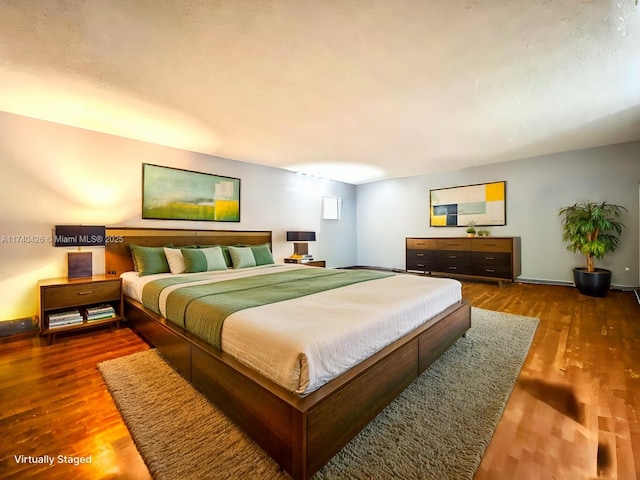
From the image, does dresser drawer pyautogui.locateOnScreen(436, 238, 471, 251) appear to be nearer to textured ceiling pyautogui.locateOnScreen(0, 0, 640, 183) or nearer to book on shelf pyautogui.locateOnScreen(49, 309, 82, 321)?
textured ceiling pyautogui.locateOnScreen(0, 0, 640, 183)

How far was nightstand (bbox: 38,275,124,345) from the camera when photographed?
2.80 meters

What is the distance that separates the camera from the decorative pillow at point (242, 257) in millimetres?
4090

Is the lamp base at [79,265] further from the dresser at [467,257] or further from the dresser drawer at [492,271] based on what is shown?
the dresser drawer at [492,271]

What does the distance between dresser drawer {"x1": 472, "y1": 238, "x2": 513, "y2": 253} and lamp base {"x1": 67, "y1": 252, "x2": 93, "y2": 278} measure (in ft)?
19.9

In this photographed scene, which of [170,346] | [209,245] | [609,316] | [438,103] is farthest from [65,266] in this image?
[609,316]

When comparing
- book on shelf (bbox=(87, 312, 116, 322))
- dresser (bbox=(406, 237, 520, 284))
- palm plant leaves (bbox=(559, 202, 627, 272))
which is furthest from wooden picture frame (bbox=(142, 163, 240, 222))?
palm plant leaves (bbox=(559, 202, 627, 272))

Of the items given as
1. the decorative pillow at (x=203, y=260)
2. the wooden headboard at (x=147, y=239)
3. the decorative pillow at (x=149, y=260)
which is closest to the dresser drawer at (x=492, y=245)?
the wooden headboard at (x=147, y=239)

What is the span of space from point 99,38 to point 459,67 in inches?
105

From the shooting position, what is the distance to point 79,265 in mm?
3234

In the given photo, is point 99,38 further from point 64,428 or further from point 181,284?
point 64,428

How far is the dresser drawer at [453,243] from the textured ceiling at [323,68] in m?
2.18

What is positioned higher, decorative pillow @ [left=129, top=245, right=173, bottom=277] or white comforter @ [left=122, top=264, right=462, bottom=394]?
decorative pillow @ [left=129, top=245, right=173, bottom=277]

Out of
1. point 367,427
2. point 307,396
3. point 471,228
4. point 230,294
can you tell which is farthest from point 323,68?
point 471,228

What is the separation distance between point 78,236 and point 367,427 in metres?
3.58
